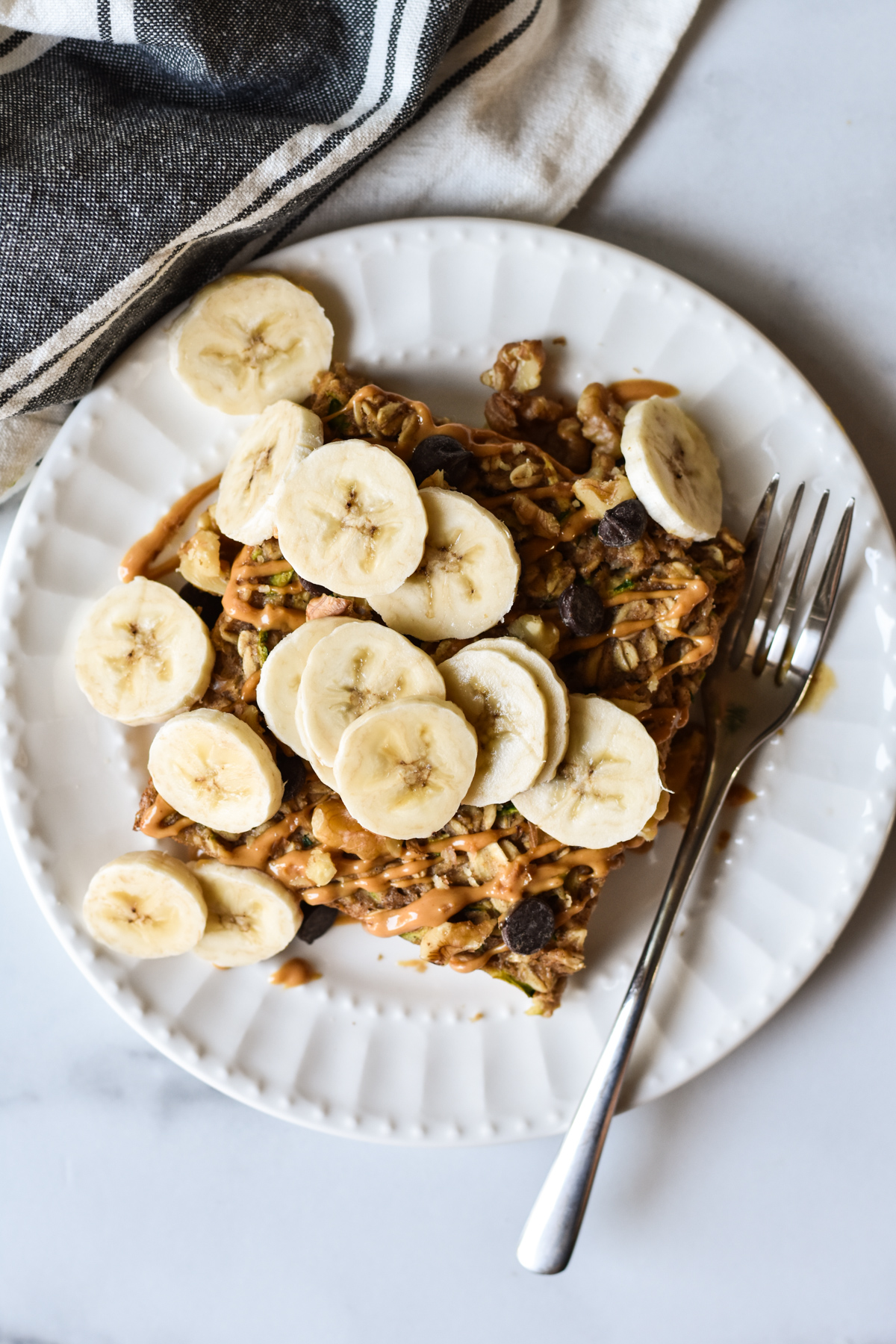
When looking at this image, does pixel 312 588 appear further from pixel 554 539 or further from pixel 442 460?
pixel 554 539

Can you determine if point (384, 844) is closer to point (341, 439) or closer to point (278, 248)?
point (341, 439)

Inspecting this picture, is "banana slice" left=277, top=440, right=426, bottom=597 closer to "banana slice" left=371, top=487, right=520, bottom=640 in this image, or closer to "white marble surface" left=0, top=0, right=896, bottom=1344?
"banana slice" left=371, top=487, right=520, bottom=640

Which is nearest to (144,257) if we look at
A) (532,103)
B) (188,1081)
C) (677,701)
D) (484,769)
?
(532,103)

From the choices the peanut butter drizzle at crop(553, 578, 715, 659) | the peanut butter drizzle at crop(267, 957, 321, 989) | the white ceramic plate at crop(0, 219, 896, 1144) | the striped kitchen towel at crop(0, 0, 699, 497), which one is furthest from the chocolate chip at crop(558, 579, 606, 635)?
the peanut butter drizzle at crop(267, 957, 321, 989)

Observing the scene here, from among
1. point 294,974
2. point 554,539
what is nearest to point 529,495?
point 554,539

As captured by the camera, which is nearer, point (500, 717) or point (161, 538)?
point (500, 717)
